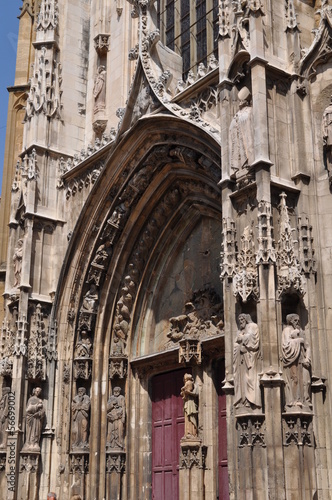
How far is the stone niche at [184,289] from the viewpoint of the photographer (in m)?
13.6

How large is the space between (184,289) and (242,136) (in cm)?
452

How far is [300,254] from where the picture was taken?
32.7ft

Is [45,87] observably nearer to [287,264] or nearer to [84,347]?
[84,347]

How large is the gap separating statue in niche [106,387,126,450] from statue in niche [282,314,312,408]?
5.76 meters

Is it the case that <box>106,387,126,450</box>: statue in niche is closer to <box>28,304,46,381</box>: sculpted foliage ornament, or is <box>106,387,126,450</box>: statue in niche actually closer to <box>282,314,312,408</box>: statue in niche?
<box>28,304,46,381</box>: sculpted foliage ornament

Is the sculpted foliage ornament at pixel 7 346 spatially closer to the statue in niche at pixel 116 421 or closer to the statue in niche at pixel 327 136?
the statue in niche at pixel 116 421

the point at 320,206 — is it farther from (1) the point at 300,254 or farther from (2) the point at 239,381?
(2) the point at 239,381

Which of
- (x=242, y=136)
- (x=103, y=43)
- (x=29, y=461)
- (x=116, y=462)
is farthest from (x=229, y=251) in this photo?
(x=103, y=43)

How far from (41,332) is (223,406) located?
4563 mm

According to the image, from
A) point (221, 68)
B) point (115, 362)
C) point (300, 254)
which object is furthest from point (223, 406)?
point (221, 68)

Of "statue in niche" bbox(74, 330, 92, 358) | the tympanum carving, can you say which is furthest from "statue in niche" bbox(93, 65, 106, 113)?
the tympanum carving

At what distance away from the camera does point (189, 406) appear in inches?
501

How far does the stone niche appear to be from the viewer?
13562 mm

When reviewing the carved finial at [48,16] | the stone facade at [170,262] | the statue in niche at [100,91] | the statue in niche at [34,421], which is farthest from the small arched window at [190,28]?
the statue in niche at [34,421]
